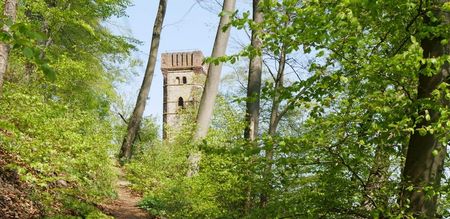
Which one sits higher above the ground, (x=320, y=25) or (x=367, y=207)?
(x=320, y=25)

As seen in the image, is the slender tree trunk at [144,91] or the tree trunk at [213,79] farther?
the slender tree trunk at [144,91]

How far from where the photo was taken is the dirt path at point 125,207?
10.2 metres

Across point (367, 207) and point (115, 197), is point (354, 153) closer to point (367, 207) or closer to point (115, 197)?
point (367, 207)

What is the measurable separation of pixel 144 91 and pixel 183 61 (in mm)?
31522

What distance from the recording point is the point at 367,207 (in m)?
4.75

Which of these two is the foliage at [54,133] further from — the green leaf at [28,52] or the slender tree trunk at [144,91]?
the slender tree trunk at [144,91]

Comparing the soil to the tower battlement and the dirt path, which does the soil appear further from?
the tower battlement

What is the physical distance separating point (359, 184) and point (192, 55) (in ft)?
148

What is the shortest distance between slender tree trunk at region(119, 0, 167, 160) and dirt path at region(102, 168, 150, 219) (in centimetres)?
339

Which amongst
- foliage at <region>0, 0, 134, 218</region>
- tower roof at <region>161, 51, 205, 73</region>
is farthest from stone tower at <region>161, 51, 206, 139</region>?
foliage at <region>0, 0, 134, 218</region>

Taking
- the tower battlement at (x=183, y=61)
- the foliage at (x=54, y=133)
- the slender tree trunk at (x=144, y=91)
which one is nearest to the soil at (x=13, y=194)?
the foliage at (x=54, y=133)

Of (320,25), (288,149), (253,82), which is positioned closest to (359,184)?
(288,149)

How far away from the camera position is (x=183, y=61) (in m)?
48.9

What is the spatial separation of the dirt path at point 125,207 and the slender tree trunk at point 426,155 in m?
6.92
